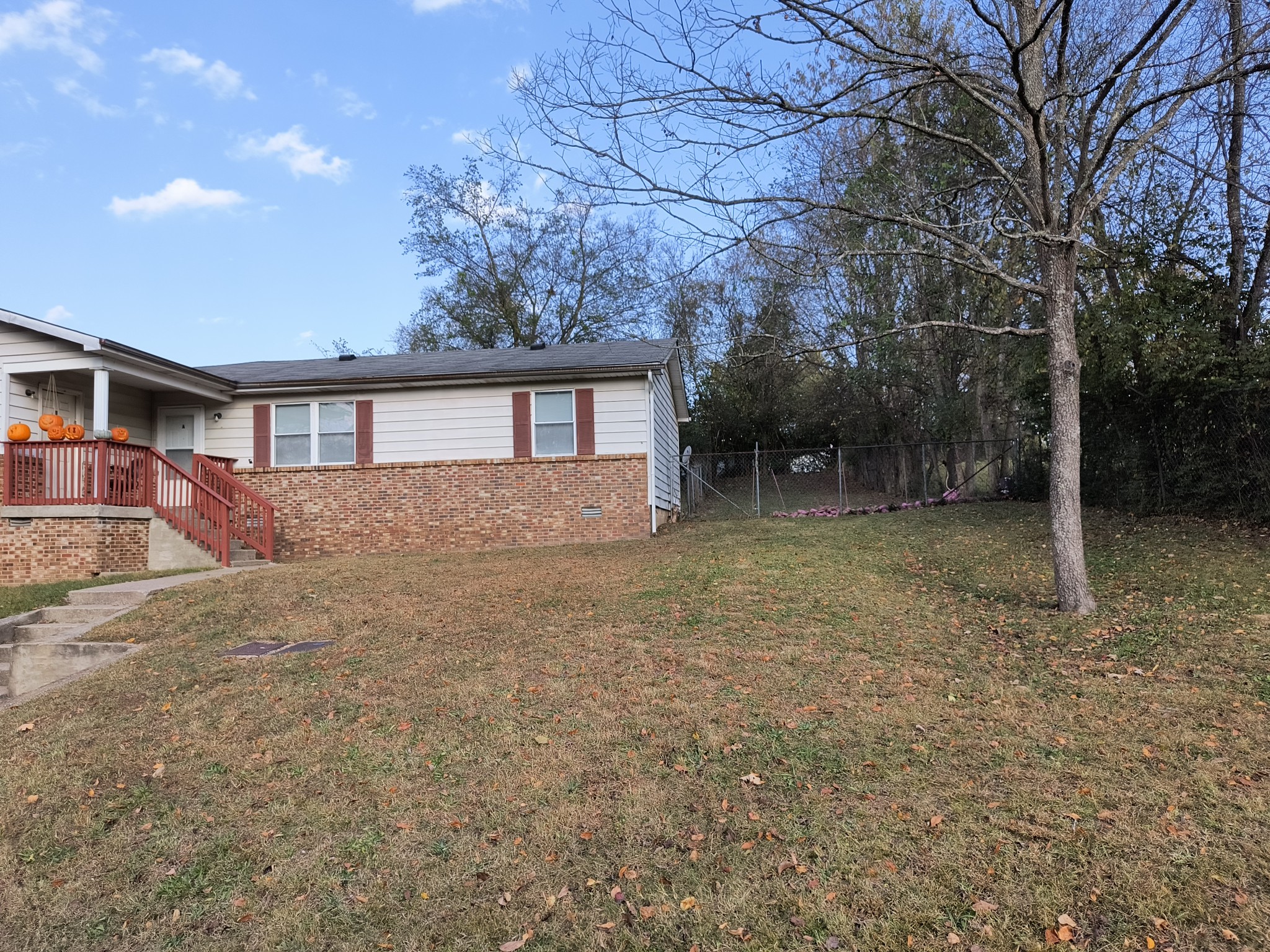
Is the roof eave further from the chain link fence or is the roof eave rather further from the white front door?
the chain link fence

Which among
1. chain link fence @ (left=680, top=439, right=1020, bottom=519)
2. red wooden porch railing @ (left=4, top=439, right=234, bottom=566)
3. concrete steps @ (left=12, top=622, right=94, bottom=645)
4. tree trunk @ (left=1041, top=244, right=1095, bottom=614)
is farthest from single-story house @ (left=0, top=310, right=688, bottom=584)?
tree trunk @ (left=1041, top=244, right=1095, bottom=614)

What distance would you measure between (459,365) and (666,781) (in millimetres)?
11790

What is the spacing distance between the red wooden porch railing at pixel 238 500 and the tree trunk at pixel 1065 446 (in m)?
10.9

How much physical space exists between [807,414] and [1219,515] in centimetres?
1509

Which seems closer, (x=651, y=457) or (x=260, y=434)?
(x=651, y=457)

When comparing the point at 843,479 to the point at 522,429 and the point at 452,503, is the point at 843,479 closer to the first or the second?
the point at 522,429

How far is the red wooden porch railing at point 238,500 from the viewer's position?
12117 mm

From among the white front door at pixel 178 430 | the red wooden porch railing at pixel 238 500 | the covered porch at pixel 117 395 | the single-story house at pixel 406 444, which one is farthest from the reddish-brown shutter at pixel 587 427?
the white front door at pixel 178 430

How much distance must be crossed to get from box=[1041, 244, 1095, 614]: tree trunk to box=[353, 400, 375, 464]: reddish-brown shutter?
10.8m

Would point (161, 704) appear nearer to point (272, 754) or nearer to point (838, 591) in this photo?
point (272, 754)

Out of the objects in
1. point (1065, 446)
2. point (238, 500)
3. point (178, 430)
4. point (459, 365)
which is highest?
point (459, 365)

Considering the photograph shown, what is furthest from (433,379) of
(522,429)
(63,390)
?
(63,390)

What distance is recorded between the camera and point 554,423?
1367 centimetres

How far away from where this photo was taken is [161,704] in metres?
5.61
